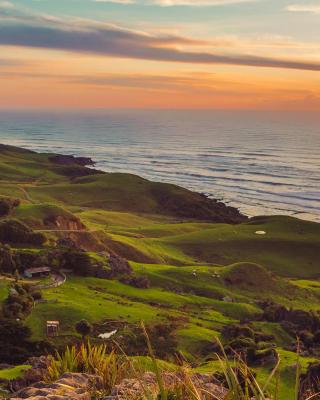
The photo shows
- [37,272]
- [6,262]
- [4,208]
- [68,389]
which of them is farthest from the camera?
[4,208]

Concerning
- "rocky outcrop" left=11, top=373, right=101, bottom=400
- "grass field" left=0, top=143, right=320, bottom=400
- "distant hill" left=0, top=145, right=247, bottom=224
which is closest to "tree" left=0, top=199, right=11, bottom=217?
"grass field" left=0, top=143, right=320, bottom=400

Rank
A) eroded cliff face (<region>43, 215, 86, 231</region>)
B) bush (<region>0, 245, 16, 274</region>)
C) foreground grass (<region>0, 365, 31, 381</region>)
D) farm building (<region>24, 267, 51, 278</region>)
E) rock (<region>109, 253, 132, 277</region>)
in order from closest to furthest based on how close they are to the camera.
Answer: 1. foreground grass (<region>0, 365, 31, 381</region>)
2. farm building (<region>24, 267, 51, 278</region>)
3. bush (<region>0, 245, 16, 274</region>)
4. rock (<region>109, 253, 132, 277</region>)
5. eroded cliff face (<region>43, 215, 86, 231</region>)

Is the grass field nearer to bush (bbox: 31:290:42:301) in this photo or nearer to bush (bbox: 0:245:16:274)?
bush (bbox: 31:290:42:301)

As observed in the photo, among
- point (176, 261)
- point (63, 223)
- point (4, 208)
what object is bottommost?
point (176, 261)

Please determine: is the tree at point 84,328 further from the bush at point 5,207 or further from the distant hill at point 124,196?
the distant hill at point 124,196

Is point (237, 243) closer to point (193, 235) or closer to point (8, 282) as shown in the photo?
point (193, 235)

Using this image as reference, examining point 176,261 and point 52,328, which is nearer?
point 52,328

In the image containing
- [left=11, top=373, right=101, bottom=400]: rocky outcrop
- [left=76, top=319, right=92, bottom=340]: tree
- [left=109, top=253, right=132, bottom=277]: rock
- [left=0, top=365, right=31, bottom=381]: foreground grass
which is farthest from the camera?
[left=109, top=253, right=132, bottom=277]: rock

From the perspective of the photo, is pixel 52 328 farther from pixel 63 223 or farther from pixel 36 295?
pixel 63 223

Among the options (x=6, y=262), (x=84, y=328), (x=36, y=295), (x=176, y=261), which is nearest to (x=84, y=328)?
(x=84, y=328)
